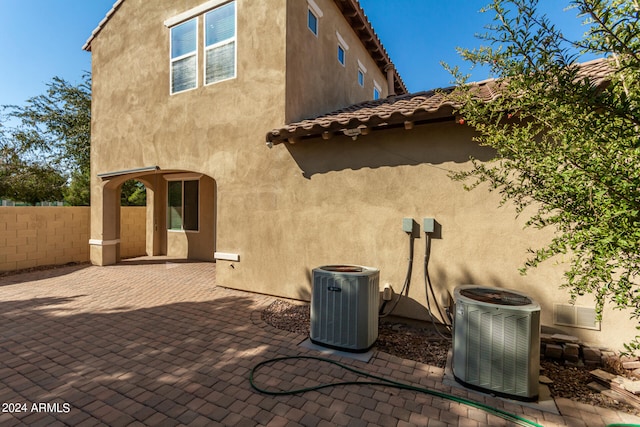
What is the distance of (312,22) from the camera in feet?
25.7

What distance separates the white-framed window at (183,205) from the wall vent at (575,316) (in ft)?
36.1

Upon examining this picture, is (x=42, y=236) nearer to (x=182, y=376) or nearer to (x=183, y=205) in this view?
(x=183, y=205)

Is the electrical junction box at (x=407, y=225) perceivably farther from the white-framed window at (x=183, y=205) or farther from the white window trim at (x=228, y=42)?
the white-framed window at (x=183, y=205)

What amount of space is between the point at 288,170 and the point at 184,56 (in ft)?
16.3

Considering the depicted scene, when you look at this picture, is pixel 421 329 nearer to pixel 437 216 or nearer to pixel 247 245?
pixel 437 216

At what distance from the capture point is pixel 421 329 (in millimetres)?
5227

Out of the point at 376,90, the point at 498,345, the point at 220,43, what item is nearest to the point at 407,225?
the point at 498,345

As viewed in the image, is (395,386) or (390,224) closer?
(395,386)

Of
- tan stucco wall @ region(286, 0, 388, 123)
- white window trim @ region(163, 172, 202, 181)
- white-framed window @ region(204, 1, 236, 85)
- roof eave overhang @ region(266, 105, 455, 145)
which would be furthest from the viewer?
Answer: white window trim @ region(163, 172, 202, 181)

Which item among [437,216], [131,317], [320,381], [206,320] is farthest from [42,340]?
[437,216]

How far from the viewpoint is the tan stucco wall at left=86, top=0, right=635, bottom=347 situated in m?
4.91

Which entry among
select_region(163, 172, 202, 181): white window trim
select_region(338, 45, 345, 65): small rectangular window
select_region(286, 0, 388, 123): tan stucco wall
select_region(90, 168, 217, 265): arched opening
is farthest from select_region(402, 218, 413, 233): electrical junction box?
select_region(163, 172, 202, 181): white window trim

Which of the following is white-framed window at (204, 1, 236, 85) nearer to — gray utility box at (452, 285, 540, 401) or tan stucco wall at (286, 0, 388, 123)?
tan stucco wall at (286, 0, 388, 123)

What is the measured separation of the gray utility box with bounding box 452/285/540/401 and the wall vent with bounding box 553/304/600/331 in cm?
132
